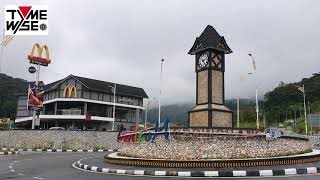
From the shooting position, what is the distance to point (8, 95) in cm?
9612

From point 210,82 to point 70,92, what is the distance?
3986cm

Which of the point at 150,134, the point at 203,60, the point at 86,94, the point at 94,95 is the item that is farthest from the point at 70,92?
the point at 150,134

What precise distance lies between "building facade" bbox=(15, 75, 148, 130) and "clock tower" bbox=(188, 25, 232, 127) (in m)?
37.2

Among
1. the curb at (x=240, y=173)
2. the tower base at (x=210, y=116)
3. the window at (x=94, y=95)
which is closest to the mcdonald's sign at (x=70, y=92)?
the window at (x=94, y=95)

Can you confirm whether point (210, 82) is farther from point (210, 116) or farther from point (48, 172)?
point (48, 172)

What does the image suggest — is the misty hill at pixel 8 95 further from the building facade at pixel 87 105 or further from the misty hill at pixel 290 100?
the misty hill at pixel 290 100

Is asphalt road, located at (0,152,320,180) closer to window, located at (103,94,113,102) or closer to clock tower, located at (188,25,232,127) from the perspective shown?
clock tower, located at (188,25,232,127)

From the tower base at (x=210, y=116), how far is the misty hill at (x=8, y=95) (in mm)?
65038

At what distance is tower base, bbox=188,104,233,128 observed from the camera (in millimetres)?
23297

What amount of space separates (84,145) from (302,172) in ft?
104

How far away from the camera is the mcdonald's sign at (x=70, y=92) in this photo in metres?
60.2

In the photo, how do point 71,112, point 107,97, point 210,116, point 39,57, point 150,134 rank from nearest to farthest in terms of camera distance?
point 150,134 < point 210,116 < point 39,57 < point 71,112 < point 107,97

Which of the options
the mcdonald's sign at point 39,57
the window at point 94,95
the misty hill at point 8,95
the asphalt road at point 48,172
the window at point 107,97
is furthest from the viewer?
the misty hill at point 8,95

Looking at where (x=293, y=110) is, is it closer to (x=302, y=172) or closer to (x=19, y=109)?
(x=19, y=109)
